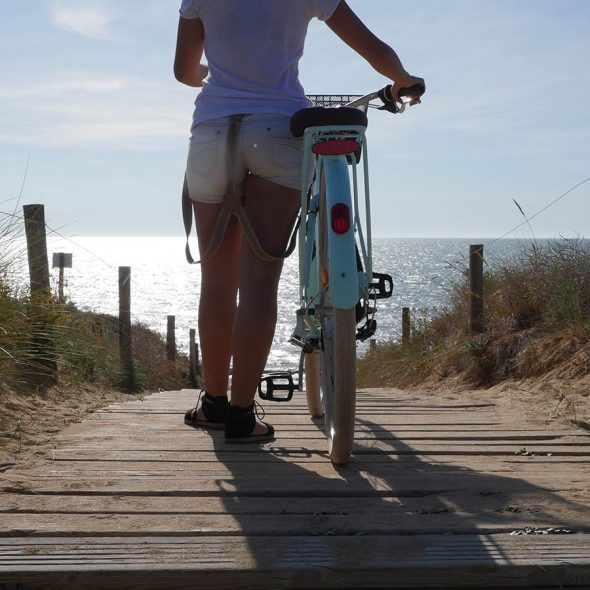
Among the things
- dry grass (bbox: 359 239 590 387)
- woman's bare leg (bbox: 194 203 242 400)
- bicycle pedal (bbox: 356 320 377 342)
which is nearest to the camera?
bicycle pedal (bbox: 356 320 377 342)

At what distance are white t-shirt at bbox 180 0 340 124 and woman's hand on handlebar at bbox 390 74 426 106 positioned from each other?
0.36 m

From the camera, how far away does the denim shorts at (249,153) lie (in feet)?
10.9

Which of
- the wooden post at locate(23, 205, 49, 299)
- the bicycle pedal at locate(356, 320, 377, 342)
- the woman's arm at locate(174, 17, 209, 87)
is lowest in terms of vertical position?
the bicycle pedal at locate(356, 320, 377, 342)

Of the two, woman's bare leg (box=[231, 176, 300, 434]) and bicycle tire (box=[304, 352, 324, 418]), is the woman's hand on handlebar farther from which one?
bicycle tire (box=[304, 352, 324, 418])

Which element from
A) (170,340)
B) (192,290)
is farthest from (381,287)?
(192,290)

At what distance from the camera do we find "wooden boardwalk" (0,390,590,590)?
1997 mm

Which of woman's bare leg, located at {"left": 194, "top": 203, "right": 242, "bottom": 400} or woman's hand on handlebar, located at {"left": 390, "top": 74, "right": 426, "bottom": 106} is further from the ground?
woman's hand on handlebar, located at {"left": 390, "top": 74, "right": 426, "bottom": 106}

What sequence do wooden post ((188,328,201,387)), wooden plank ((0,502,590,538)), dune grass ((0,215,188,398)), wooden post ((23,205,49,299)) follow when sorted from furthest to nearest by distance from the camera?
wooden post ((188,328,201,387))
wooden post ((23,205,49,299))
dune grass ((0,215,188,398))
wooden plank ((0,502,590,538))

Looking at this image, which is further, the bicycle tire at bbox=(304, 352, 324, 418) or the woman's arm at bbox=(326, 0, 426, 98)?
the bicycle tire at bbox=(304, 352, 324, 418)

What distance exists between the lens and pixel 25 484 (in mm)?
2729

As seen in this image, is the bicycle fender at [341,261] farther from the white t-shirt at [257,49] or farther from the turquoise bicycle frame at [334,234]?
the white t-shirt at [257,49]

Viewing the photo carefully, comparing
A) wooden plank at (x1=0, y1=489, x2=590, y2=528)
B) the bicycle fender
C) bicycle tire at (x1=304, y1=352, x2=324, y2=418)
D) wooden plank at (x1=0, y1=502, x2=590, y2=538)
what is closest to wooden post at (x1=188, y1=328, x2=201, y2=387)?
bicycle tire at (x1=304, y1=352, x2=324, y2=418)

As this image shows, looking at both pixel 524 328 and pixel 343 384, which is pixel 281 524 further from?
pixel 524 328

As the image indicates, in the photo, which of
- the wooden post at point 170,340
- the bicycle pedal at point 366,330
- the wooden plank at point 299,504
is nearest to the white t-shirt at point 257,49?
the bicycle pedal at point 366,330
